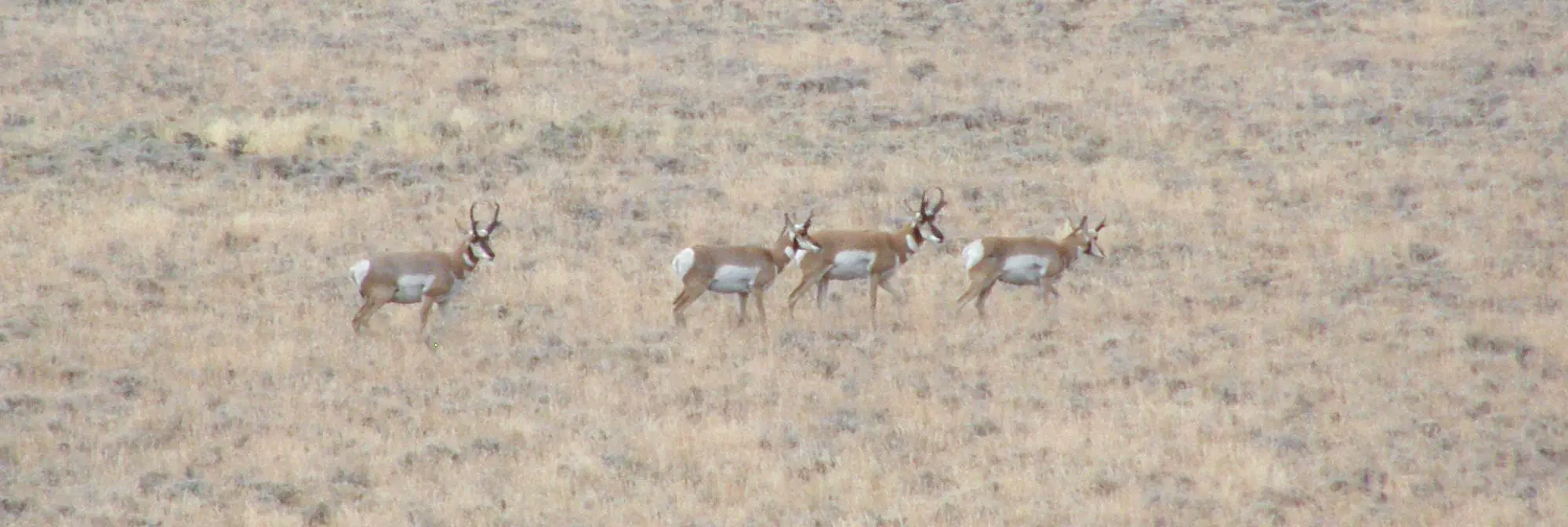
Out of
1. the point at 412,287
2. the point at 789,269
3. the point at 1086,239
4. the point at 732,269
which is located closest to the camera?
the point at 412,287

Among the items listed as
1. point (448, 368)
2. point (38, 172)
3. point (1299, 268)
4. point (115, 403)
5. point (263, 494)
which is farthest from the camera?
point (38, 172)

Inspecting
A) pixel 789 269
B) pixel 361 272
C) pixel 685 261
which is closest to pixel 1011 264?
pixel 789 269

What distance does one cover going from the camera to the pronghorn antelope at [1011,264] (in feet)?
50.7

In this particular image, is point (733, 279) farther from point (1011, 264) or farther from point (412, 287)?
point (412, 287)

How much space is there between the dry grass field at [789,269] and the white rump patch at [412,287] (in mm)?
429

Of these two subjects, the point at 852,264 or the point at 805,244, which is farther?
the point at 852,264

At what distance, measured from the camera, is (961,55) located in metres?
28.2

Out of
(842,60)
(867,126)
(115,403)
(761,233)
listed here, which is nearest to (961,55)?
(842,60)

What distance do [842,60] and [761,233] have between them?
32.0 feet

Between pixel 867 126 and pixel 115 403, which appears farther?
pixel 867 126

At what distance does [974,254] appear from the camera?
15453 mm

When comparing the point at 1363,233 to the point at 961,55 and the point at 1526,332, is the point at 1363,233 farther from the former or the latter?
the point at 961,55

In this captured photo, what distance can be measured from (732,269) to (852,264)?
121 cm

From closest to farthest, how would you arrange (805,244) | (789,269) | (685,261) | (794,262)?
(685,261) → (805,244) → (794,262) → (789,269)
